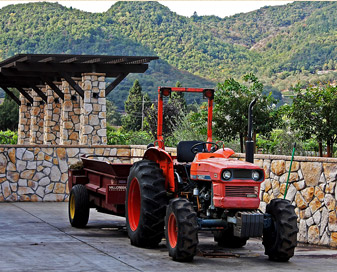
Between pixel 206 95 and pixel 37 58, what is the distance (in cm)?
1669

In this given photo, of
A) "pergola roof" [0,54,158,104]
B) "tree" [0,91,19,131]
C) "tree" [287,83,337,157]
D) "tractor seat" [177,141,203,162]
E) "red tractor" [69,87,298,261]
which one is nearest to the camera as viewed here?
"red tractor" [69,87,298,261]

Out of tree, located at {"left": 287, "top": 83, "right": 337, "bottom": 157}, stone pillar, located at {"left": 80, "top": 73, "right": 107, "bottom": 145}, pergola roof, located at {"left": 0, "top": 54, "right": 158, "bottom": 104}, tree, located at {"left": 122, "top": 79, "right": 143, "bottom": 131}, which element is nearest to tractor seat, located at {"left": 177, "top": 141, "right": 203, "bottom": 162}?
tree, located at {"left": 287, "top": 83, "right": 337, "bottom": 157}

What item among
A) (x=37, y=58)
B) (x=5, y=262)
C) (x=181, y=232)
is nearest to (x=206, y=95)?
(x=181, y=232)

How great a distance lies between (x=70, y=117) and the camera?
1234 inches

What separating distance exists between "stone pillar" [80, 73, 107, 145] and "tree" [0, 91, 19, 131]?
35.3 m

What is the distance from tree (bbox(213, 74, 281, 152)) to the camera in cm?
2516

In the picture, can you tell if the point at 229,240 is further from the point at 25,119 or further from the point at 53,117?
the point at 25,119

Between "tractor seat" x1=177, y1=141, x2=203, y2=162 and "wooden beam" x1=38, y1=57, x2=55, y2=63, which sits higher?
"wooden beam" x1=38, y1=57, x2=55, y2=63

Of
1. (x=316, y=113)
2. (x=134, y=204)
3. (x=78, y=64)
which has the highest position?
(x=78, y=64)

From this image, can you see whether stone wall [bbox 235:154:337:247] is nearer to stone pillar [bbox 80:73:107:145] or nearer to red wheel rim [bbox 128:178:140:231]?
red wheel rim [bbox 128:178:140:231]

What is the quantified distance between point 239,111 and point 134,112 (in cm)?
4662

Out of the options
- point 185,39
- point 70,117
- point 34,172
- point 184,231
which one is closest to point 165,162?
point 184,231

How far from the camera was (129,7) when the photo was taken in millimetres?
118000

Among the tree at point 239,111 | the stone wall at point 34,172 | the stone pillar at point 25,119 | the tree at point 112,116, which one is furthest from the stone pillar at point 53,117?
the tree at point 112,116
